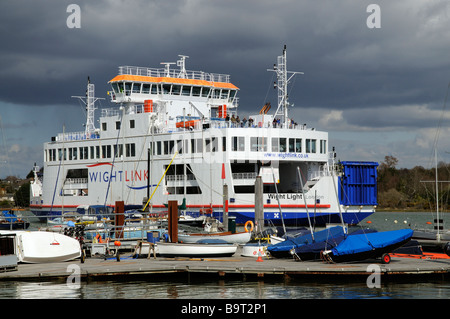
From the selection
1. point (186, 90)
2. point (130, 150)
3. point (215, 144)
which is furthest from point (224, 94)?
point (215, 144)

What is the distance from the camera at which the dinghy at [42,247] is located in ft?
94.2

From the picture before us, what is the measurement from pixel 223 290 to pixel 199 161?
28.8m

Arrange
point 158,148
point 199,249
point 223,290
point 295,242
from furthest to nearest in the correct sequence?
point 158,148
point 295,242
point 199,249
point 223,290

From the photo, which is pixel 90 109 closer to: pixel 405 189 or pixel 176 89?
pixel 176 89

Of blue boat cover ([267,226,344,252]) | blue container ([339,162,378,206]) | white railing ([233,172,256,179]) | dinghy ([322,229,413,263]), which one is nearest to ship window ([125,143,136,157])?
white railing ([233,172,256,179])

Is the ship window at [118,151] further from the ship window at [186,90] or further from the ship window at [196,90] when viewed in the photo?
the ship window at [196,90]

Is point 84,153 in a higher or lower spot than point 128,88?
lower

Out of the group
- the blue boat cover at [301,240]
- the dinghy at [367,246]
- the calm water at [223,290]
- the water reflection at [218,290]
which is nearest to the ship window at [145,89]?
the blue boat cover at [301,240]

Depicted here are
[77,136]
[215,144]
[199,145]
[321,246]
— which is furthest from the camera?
[77,136]

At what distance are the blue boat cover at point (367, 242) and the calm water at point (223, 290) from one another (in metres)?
1.87

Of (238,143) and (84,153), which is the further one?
(84,153)

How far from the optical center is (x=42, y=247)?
2903 centimetres

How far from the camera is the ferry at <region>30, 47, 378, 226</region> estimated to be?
49875 millimetres
